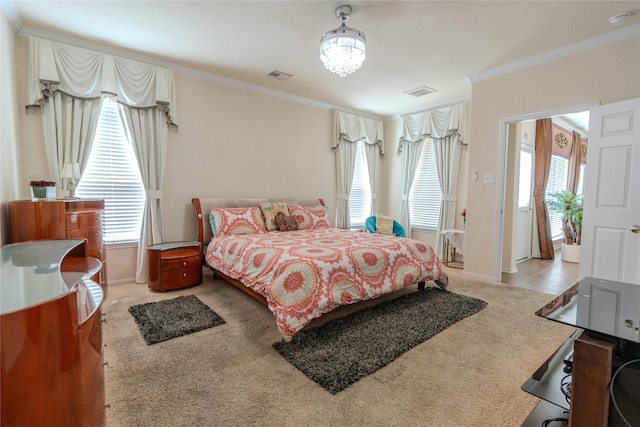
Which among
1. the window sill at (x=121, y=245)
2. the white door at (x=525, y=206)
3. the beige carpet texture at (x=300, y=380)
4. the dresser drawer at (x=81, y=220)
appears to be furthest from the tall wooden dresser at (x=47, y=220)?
the white door at (x=525, y=206)

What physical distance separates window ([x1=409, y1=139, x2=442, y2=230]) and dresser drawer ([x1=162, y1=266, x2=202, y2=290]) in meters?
4.09

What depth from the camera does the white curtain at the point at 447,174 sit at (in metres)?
5.06

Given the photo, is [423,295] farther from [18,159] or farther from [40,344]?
[18,159]

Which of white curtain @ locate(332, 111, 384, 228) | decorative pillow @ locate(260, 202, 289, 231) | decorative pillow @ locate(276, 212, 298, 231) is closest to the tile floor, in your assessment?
white curtain @ locate(332, 111, 384, 228)

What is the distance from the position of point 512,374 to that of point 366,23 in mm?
3094

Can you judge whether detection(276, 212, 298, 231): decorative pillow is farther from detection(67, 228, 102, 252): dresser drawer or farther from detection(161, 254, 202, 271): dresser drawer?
→ detection(67, 228, 102, 252): dresser drawer

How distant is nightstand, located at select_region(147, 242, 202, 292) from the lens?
11.1ft

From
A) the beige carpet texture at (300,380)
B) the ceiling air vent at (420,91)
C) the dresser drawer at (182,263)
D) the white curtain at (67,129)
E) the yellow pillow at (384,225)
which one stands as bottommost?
the beige carpet texture at (300,380)

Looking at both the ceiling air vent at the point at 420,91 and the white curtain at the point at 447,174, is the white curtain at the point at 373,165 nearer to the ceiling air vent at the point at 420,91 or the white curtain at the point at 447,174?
the white curtain at the point at 447,174

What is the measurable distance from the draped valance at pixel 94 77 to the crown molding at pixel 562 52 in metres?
4.07

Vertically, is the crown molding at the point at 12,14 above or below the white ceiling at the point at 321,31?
below

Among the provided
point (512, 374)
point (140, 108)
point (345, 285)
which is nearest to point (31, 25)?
point (140, 108)

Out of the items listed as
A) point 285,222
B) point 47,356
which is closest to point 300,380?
point 47,356

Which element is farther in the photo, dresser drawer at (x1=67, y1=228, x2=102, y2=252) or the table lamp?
the table lamp
